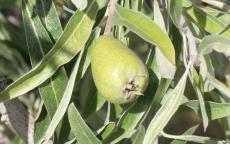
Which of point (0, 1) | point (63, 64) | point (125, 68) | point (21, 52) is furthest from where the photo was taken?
point (21, 52)

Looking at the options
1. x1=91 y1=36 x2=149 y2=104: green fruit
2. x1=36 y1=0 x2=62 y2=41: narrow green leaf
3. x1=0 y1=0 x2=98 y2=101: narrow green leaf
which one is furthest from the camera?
x1=36 y1=0 x2=62 y2=41: narrow green leaf

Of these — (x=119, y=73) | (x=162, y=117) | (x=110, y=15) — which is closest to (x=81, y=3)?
(x=110, y=15)

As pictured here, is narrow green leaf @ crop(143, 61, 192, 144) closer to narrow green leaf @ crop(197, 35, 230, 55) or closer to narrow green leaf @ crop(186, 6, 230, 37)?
narrow green leaf @ crop(197, 35, 230, 55)

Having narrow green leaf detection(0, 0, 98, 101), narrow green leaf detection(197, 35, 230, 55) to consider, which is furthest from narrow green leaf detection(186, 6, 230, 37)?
narrow green leaf detection(0, 0, 98, 101)

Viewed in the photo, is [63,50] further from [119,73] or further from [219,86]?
[219,86]

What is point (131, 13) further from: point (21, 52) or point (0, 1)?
point (21, 52)

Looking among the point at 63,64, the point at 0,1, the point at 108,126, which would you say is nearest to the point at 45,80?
the point at 63,64
